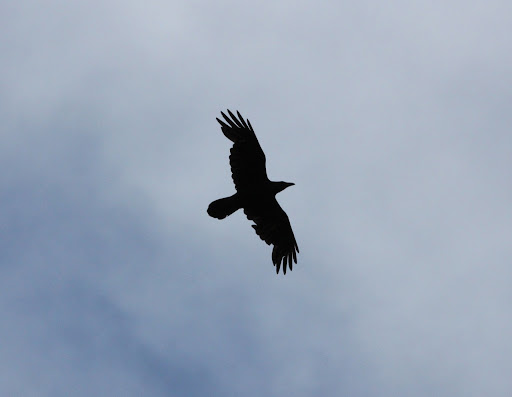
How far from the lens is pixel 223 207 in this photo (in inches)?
774

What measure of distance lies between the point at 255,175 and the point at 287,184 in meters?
0.93

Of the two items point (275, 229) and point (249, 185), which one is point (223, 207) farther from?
point (275, 229)

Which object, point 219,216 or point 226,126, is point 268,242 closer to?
point 219,216

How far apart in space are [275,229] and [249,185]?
167 cm

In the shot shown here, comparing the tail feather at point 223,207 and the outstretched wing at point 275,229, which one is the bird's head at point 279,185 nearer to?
the outstretched wing at point 275,229

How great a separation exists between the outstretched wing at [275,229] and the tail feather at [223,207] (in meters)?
0.57

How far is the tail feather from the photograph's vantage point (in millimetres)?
19594

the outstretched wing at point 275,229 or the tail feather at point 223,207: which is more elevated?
the outstretched wing at point 275,229

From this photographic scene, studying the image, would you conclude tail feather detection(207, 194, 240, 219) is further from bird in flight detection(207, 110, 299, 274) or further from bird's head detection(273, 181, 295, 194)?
bird's head detection(273, 181, 295, 194)

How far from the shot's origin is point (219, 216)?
19.7 meters

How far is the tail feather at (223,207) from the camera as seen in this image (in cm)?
1959

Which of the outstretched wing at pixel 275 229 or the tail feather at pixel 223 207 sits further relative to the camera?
the outstretched wing at pixel 275 229

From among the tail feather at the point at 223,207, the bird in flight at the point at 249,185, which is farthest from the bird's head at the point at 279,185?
the tail feather at the point at 223,207

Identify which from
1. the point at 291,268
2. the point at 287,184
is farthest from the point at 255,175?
the point at 291,268
